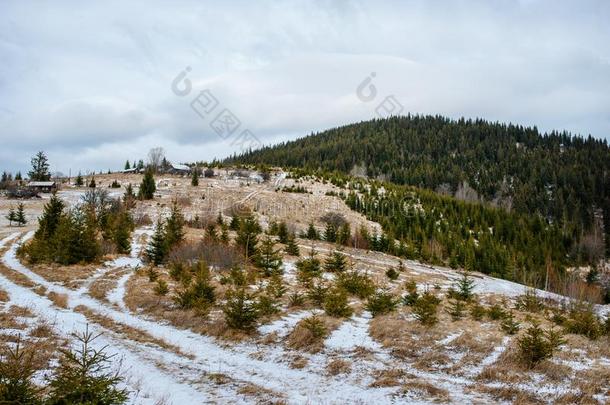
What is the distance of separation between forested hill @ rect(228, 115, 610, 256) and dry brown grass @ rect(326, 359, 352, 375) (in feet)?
442

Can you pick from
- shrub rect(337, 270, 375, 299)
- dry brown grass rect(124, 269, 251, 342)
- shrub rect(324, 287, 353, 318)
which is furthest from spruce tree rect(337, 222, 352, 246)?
shrub rect(324, 287, 353, 318)

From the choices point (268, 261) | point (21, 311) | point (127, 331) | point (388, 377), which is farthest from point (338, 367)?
point (268, 261)

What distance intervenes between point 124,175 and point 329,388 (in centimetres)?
9445

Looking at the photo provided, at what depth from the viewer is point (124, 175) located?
9325 centimetres

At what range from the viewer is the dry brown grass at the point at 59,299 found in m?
18.4

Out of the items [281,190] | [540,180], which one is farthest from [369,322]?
[540,180]

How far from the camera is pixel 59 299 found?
19203 mm

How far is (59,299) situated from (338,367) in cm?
1512

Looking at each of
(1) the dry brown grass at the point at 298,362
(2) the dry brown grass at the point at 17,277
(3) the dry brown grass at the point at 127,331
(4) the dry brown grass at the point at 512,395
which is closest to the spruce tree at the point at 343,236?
(2) the dry brown grass at the point at 17,277

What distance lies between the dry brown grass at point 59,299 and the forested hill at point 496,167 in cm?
13337

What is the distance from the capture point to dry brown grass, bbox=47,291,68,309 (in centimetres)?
1840

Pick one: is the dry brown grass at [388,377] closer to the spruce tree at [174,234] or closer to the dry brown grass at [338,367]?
the dry brown grass at [338,367]

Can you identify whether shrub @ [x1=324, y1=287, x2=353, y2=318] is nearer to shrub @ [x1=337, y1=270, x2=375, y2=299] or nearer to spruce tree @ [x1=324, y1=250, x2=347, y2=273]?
shrub @ [x1=337, y1=270, x2=375, y2=299]

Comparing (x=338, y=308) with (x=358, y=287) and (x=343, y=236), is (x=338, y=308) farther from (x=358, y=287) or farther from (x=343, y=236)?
(x=343, y=236)
